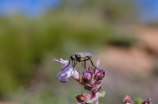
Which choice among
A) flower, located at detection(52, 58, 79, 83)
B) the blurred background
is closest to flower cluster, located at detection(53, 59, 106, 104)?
flower, located at detection(52, 58, 79, 83)

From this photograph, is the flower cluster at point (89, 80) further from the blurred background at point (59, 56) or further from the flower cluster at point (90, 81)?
the blurred background at point (59, 56)

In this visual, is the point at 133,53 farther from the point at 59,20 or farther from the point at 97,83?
the point at 97,83

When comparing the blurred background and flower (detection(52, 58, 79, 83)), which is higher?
the blurred background

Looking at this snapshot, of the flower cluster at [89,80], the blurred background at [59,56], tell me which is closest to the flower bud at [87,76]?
the flower cluster at [89,80]

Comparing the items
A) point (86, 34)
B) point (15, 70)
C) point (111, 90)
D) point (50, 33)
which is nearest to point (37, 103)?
point (111, 90)

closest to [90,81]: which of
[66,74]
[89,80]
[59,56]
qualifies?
[89,80]

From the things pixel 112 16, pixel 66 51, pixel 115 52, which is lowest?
pixel 66 51

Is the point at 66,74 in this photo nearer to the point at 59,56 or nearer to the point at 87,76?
the point at 87,76

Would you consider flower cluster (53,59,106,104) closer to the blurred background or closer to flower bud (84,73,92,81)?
flower bud (84,73,92,81)
